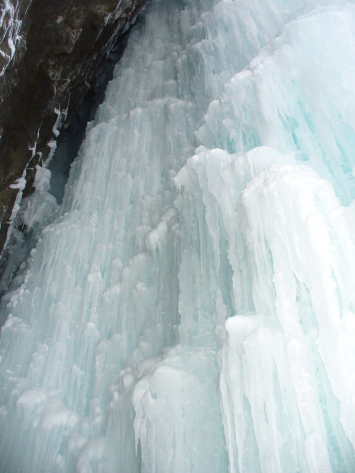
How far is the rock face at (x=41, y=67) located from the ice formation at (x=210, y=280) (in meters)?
1.11

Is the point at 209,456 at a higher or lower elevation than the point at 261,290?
lower

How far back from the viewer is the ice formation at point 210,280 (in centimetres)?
240

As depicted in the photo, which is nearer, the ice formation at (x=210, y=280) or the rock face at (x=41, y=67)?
the ice formation at (x=210, y=280)

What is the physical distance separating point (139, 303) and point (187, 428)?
181 centimetres

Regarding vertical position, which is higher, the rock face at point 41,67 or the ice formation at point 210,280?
the rock face at point 41,67

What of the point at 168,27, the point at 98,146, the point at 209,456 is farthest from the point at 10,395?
the point at 168,27

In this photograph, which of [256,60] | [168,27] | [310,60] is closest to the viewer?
[310,60]

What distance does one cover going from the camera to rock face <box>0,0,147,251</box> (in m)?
5.54

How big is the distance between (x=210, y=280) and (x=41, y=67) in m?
5.10

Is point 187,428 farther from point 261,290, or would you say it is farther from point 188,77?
point 188,77

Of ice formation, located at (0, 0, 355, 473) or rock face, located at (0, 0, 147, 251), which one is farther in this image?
rock face, located at (0, 0, 147, 251)

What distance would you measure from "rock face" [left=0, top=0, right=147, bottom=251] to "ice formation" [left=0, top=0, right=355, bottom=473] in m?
1.11

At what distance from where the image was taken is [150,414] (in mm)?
3172

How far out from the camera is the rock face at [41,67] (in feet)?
18.2
